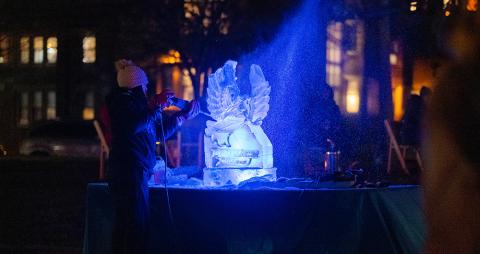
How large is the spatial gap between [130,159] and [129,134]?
19 cm

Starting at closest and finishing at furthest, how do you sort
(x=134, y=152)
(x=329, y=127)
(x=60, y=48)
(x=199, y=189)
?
(x=134, y=152)
(x=199, y=189)
(x=329, y=127)
(x=60, y=48)

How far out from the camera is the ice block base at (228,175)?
632 cm

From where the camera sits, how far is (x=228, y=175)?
6340 mm

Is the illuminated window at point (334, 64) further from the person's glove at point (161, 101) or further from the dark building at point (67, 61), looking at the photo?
the person's glove at point (161, 101)

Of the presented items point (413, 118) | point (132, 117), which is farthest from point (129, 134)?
point (413, 118)

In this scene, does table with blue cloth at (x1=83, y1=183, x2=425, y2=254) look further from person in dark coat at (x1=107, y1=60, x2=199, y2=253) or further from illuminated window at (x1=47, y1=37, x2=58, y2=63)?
illuminated window at (x1=47, y1=37, x2=58, y2=63)

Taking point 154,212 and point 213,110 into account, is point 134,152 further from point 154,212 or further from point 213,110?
point 213,110

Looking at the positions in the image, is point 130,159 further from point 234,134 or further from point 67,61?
point 67,61

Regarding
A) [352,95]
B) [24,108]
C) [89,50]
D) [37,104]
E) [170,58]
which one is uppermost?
[89,50]

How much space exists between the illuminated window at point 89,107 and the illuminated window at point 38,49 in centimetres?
303

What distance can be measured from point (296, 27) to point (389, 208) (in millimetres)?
7209

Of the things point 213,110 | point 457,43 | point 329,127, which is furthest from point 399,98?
point 457,43

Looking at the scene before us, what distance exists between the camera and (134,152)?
5262 mm

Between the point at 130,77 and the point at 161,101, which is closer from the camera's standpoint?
the point at 130,77
